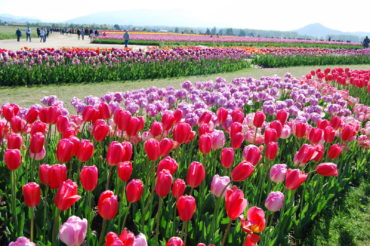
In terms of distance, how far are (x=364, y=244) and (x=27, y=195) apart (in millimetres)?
3165

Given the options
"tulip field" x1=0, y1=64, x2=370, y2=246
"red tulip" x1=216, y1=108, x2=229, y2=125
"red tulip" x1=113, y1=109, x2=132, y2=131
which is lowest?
"tulip field" x1=0, y1=64, x2=370, y2=246

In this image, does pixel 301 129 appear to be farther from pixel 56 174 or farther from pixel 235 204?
pixel 56 174

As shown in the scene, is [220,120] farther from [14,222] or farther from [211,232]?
[14,222]

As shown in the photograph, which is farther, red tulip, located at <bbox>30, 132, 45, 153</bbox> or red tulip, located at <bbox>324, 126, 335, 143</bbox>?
red tulip, located at <bbox>324, 126, 335, 143</bbox>

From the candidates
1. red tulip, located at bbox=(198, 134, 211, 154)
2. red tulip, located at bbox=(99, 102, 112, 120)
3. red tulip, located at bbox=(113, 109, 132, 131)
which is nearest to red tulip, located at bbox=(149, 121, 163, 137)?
red tulip, located at bbox=(113, 109, 132, 131)

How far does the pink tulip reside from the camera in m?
1.55

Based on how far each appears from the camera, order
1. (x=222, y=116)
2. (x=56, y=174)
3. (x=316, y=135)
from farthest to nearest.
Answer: (x=222, y=116) → (x=316, y=135) → (x=56, y=174)

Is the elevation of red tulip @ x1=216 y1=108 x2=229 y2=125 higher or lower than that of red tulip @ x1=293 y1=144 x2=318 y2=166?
higher

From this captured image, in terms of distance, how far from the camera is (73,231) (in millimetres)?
1559

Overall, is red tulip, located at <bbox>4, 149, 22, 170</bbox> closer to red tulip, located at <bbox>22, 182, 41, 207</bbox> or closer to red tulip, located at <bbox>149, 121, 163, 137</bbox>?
red tulip, located at <bbox>22, 182, 41, 207</bbox>

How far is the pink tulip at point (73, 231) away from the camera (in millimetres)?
1555

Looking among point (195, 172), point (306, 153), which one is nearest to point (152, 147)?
point (195, 172)

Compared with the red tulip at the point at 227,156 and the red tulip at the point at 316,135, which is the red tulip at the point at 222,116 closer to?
the red tulip at the point at 316,135

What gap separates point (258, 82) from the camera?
7.63 metres
